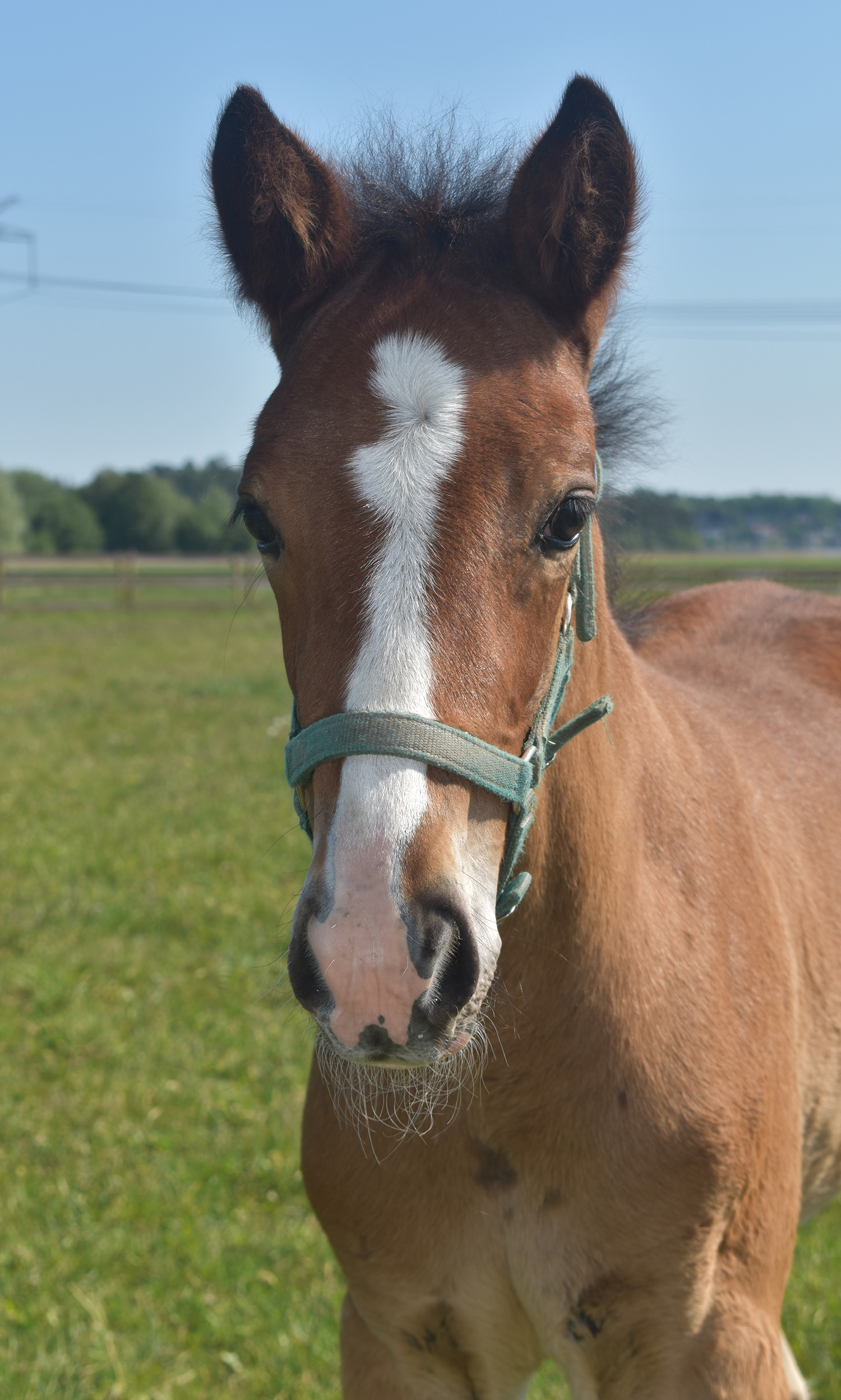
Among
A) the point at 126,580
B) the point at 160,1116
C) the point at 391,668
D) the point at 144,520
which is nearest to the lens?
the point at 391,668

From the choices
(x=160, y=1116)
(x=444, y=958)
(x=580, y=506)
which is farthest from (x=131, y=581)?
(x=444, y=958)

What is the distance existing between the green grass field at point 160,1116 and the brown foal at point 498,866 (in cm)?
42

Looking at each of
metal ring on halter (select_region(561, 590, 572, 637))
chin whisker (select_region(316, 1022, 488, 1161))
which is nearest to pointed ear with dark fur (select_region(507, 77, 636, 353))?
metal ring on halter (select_region(561, 590, 572, 637))

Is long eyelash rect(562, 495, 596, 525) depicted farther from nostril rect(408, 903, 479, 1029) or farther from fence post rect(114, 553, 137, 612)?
fence post rect(114, 553, 137, 612)

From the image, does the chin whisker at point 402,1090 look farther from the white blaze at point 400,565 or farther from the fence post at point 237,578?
the fence post at point 237,578

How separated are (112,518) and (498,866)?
62657 mm

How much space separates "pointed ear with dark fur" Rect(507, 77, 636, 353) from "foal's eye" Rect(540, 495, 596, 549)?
15.8 inches

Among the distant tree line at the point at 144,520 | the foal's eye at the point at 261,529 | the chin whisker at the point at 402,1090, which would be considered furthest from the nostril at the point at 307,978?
the distant tree line at the point at 144,520

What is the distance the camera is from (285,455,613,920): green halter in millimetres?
1360

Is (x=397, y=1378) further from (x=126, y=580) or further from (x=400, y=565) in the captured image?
(x=126, y=580)

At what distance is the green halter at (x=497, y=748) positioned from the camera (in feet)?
4.46

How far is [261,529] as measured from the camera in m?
1.70

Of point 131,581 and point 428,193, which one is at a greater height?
point 428,193

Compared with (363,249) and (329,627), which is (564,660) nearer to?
(329,627)
